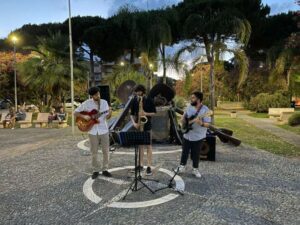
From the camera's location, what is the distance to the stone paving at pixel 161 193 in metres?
3.90

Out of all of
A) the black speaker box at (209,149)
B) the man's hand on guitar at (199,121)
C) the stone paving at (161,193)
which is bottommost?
the stone paving at (161,193)

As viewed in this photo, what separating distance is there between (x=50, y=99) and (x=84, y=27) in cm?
792

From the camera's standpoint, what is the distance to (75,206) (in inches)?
169

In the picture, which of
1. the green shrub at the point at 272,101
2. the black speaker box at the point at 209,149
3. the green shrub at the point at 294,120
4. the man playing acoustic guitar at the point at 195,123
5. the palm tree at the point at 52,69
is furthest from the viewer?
the green shrub at the point at 272,101

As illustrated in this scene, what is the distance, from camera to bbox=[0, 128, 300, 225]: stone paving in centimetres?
390

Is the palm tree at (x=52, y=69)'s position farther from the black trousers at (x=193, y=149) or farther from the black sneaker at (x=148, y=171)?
the black trousers at (x=193, y=149)

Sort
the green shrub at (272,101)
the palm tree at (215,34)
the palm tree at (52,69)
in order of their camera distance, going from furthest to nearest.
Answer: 1. the green shrub at (272,101)
2. the palm tree at (52,69)
3. the palm tree at (215,34)

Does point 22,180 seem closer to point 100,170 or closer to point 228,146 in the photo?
point 100,170

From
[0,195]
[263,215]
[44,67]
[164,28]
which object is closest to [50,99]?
[44,67]

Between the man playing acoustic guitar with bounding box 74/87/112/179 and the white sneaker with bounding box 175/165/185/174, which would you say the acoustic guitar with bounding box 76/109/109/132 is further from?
the white sneaker with bounding box 175/165/185/174

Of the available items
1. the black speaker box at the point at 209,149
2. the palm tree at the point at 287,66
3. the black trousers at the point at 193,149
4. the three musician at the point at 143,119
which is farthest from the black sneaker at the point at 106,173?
the palm tree at the point at 287,66

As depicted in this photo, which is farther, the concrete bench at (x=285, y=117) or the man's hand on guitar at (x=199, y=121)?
the concrete bench at (x=285, y=117)

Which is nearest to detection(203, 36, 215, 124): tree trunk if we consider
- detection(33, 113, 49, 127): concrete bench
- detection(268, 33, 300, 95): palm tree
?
detection(268, 33, 300, 95): palm tree

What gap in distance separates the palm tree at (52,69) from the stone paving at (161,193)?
12773 mm
